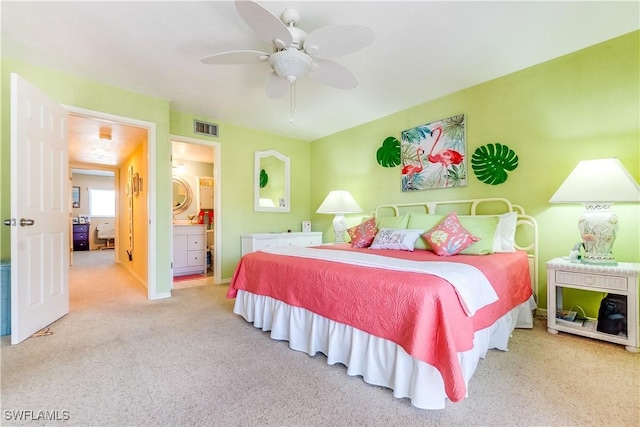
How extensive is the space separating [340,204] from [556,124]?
2.51 metres

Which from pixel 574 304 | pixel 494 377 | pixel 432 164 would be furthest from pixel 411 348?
pixel 432 164

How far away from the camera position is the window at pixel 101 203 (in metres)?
8.86

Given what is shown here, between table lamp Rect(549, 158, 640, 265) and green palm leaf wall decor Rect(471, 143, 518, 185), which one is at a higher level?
green palm leaf wall decor Rect(471, 143, 518, 185)

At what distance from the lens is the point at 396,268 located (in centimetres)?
174

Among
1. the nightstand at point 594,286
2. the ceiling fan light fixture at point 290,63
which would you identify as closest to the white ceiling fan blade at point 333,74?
the ceiling fan light fixture at point 290,63

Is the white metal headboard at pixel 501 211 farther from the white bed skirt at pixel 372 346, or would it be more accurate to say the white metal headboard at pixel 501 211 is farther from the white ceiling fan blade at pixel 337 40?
the white ceiling fan blade at pixel 337 40

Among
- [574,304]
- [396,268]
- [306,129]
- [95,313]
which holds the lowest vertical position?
[95,313]

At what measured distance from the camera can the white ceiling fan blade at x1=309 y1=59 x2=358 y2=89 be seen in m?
2.14

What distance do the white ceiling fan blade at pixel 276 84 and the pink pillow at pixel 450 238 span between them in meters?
1.90

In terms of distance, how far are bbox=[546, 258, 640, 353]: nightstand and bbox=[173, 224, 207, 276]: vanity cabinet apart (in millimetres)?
4915

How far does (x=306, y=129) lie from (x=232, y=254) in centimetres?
237

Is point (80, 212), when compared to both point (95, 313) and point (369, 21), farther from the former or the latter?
point (369, 21)

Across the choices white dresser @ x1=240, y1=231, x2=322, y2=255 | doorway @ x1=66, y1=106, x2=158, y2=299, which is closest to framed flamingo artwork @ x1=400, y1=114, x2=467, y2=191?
white dresser @ x1=240, y1=231, x2=322, y2=255

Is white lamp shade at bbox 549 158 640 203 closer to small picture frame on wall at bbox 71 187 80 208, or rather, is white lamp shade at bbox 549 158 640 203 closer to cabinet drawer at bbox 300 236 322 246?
cabinet drawer at bbox 300 236 322 246
